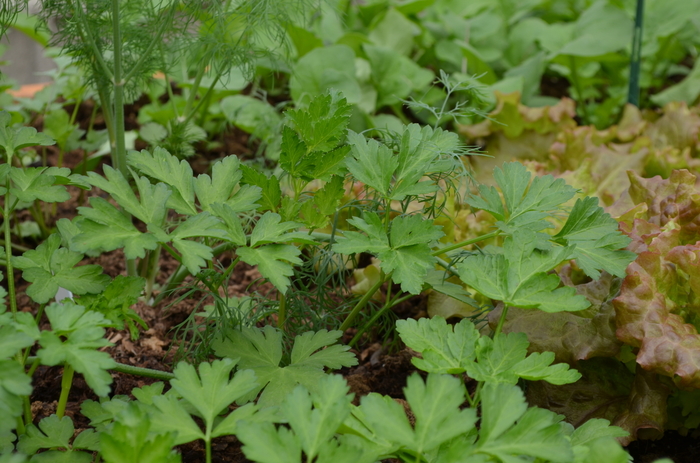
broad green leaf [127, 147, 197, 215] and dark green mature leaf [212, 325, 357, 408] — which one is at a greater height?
broad green leaf [127, 147, 197, 215]

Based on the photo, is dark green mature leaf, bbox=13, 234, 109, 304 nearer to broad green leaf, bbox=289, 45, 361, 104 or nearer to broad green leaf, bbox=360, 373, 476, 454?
broad green leaf, bbox=360, 373, 476, 454

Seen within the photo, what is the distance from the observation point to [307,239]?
0.85 meters

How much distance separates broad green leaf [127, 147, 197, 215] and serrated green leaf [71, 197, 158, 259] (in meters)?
0.08

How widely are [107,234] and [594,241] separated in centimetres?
67

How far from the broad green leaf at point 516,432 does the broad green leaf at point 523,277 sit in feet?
0.50

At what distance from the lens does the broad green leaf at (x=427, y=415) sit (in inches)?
27.2

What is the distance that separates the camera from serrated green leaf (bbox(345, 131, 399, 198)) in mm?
919

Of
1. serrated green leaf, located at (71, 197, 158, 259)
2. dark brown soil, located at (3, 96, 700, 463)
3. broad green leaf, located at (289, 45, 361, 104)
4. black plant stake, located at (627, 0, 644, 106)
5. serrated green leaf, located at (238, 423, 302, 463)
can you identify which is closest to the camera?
serrated green leaf, located at (238, 423, 302, 463)

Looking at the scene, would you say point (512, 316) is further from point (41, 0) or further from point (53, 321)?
point (41, 0)

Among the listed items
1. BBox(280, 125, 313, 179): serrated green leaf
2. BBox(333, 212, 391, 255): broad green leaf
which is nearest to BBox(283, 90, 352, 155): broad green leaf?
BBox(280, 125, 313, 179): serrated green leaf

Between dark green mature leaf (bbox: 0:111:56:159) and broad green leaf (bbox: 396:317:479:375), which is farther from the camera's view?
dark green mature leaf (bbox: 0:111:56:159)

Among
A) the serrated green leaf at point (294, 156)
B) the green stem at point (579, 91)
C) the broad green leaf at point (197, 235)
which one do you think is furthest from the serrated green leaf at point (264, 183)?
the green stem at point (579, 91)

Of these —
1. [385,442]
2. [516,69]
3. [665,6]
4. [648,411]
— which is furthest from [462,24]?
[385,442]

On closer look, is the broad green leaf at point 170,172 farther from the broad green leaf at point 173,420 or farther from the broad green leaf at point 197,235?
the broad green leaf at point 173,420
